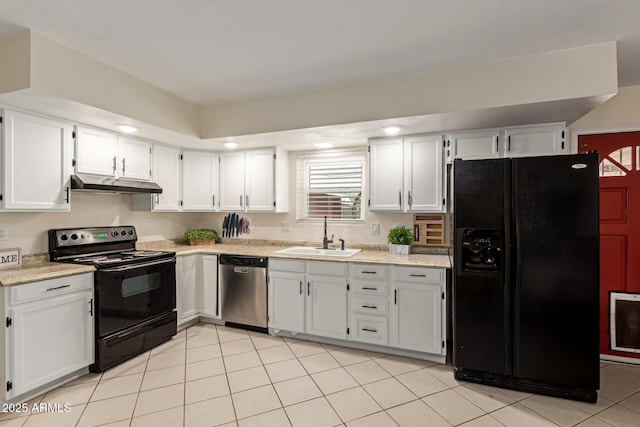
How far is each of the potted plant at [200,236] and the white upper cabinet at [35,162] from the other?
62.1 inches

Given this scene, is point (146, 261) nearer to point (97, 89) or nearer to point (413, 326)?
point (97, 89)

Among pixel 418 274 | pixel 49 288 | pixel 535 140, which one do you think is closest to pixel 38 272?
pixel 49 288

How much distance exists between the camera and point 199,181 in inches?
162

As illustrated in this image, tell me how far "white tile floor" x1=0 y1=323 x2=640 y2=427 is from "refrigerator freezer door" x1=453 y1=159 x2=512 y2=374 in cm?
27

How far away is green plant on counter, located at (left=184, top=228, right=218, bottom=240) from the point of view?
4.29 meters

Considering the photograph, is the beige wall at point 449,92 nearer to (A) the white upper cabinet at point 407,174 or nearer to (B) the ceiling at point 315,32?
(B) the ceiling at point 315,32

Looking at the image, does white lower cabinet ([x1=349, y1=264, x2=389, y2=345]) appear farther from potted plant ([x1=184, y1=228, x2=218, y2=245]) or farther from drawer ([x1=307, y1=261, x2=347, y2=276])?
potted plant ([x1=184, y1=228, x2=218, y2=245])

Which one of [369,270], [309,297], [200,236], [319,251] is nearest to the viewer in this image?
[369,270]

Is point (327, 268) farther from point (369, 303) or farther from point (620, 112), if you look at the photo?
point (620, 112)

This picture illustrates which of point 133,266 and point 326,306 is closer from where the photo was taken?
point 133,266

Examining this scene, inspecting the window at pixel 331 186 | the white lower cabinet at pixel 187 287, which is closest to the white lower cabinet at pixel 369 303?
the window at pixel 331 186

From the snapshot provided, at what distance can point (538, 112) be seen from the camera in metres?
2.59

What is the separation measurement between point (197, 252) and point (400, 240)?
2276mm

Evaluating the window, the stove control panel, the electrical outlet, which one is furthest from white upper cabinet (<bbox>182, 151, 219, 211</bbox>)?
the electrical outlet
